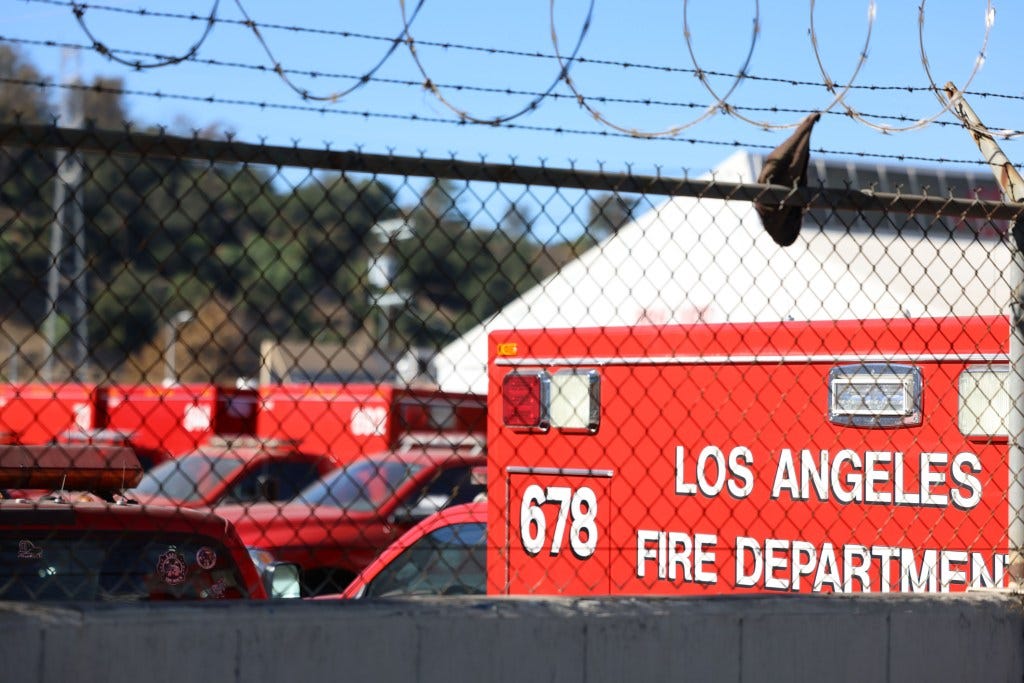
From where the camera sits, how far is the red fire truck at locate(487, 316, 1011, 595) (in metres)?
5.29

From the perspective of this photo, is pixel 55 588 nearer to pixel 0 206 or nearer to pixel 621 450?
pixel 0 206

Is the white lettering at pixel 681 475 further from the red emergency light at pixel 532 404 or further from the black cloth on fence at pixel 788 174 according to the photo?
the black cloth on fence at pixel 788 174

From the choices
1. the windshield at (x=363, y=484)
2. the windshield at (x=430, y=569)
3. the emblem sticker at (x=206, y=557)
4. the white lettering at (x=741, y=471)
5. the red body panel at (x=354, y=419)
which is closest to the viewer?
the emblem sticker at (x=206, y=557)

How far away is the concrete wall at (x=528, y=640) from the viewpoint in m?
3.13

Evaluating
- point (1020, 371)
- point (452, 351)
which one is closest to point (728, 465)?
point (1020, 371)

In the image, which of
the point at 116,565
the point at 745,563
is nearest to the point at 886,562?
the point at 745,563

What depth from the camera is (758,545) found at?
580 centimetres

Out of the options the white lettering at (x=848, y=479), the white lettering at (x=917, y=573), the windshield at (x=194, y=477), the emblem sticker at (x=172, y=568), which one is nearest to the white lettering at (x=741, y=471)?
the white lettering at (x=848, y=479)

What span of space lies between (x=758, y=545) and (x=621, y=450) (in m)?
0.88

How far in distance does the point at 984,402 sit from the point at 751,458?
3.51 feet

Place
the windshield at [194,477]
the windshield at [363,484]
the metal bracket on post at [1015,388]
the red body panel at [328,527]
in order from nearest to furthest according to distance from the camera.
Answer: the metal bracket on post at [1015,388], the red body panel at [328,527], the windshield at [363,484], the windshield at [194,477]

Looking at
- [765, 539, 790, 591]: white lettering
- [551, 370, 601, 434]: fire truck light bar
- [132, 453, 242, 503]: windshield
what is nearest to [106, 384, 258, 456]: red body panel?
[132, 453, 242, 503]: windshield

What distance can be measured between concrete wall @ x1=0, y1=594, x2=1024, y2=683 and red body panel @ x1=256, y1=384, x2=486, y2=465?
1164 centimetres

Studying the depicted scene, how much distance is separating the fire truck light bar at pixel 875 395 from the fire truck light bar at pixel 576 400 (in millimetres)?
1284
